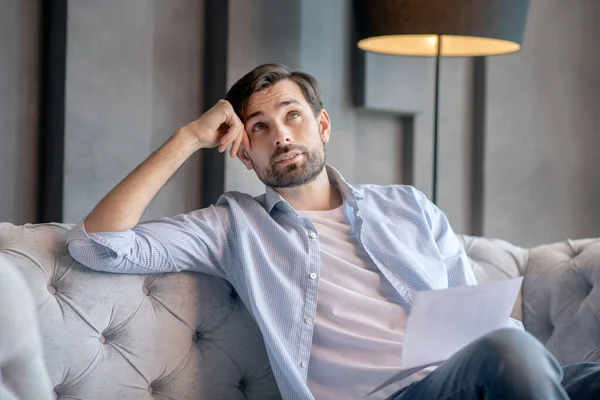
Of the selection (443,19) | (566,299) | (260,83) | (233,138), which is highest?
(443,19)

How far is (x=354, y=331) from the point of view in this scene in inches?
75.4

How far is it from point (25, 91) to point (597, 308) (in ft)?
5.72

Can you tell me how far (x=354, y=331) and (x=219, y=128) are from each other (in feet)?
1.94

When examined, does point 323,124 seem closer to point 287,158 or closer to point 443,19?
point 287,158

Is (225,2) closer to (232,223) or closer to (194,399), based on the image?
(232,223)

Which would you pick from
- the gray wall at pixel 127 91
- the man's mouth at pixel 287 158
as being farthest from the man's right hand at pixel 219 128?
the gray wall at pixel 127 91

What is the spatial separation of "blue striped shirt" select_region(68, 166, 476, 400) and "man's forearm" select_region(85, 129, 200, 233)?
0.10 feet

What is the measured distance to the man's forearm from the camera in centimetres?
180

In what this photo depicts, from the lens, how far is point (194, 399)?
1.89 m

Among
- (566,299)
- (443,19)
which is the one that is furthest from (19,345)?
(443,19)

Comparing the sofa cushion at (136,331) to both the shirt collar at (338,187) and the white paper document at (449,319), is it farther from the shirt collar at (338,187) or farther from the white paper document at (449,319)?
the white paper document at (449,319)

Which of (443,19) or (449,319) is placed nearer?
(449,319)

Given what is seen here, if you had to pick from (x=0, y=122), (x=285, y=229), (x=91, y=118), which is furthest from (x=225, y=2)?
(x=285, y=229)

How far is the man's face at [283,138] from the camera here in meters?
2.07
